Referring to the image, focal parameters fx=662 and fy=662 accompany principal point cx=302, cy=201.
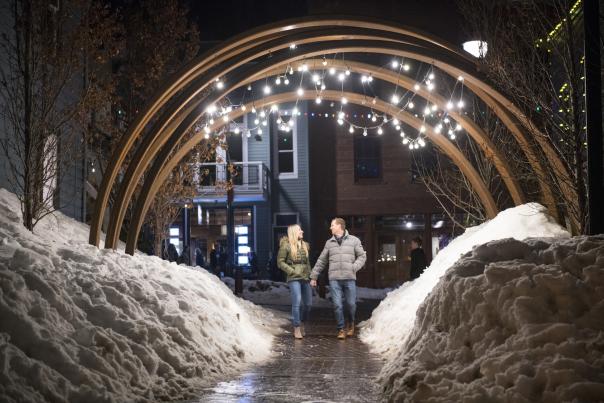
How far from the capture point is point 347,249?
39.5 feet

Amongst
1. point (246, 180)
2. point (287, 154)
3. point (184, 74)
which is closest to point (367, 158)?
point (287, 154)

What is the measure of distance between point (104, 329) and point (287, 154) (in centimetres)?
2375

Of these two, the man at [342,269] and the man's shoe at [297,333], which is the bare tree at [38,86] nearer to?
the man's shoe at [297,333]

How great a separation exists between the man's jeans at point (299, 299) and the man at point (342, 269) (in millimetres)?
276

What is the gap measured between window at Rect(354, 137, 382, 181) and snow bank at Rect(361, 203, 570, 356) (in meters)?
16.8

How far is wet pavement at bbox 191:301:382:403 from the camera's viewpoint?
6.84 metres

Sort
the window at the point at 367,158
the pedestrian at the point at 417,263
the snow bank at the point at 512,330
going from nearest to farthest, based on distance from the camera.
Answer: the snow bank at the point at 512,330, the pedestrian at the point at 417,263, the window at the point at 367,158

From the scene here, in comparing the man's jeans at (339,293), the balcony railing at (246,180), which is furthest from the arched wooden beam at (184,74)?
the balcony railing at (246,180)

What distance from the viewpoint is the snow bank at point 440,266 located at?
10648mm

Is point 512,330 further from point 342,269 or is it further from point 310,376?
point 342,269

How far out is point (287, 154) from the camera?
3041cm

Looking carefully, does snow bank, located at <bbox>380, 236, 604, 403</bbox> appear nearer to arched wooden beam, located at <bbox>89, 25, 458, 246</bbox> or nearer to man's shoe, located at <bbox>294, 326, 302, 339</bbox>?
man's shoe, located at <bbox>294, 326, 302, 339</bbox>

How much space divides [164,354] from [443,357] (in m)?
3.12

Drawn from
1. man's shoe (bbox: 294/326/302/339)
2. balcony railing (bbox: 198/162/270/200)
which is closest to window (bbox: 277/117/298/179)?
balcony railing (bbox: 198/162/270/200)
